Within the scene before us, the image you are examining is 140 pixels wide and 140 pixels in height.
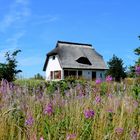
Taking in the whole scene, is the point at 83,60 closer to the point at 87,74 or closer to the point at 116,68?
the point at 87,74

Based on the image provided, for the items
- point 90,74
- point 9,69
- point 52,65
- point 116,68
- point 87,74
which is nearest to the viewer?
point 9,69

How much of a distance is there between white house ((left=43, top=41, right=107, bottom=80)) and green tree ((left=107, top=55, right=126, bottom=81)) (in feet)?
9.82

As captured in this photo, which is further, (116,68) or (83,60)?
(83,60)

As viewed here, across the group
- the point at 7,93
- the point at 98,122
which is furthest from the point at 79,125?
the point at 7,93

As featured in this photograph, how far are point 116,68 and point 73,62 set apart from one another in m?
6.98

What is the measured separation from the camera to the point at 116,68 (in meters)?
59.2

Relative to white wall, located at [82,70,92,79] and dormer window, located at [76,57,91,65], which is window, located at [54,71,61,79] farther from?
dormer window, located at [76,57,91,65]

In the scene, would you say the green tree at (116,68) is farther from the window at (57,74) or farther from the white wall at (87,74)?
the window at (57,74)

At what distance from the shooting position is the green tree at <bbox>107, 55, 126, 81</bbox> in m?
58.0

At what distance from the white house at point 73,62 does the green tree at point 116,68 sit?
9.82 feet

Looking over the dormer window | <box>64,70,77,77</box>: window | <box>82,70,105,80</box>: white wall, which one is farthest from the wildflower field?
the dormer window

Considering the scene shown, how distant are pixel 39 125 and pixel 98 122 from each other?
0.61m

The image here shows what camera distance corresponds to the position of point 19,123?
4227 mm

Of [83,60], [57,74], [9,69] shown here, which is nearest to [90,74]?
[83,60]
